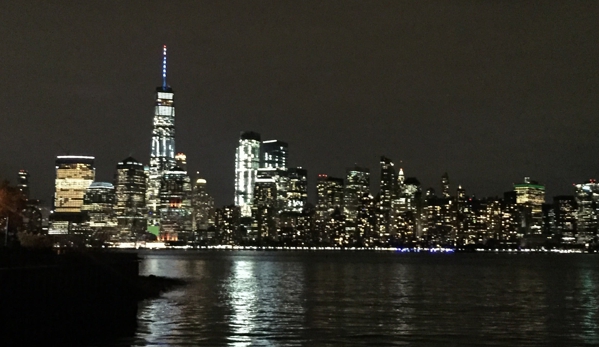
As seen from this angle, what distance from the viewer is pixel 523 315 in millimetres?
51469

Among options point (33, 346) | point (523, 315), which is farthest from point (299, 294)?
point (33, 346)

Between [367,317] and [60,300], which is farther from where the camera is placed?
[367,317]

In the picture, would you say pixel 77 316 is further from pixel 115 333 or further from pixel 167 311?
pixel 167 311

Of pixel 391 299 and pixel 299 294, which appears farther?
pixel 299 294

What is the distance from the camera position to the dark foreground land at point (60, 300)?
3463cm

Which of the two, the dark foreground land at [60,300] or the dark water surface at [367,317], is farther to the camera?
the dark water surface at [367,317]

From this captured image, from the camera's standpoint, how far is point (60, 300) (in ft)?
134

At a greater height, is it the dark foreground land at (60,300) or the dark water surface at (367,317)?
the dark foreground land at (60,300)

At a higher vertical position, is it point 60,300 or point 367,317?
point 60,300

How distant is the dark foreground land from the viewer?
114ft

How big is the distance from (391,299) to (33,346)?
3681 cm

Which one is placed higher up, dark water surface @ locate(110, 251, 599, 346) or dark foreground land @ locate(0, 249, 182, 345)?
dark foreground land @ locate(0, 249, 182, 345)

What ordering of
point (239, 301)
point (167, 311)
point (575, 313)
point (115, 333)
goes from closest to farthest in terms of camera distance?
point (115, 333)
point (167, 311)
point (575, 313)
point (239, 301)

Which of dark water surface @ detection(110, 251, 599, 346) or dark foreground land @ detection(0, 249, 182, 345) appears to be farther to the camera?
dark water surface @ detection(110, 251, 599, 346)
